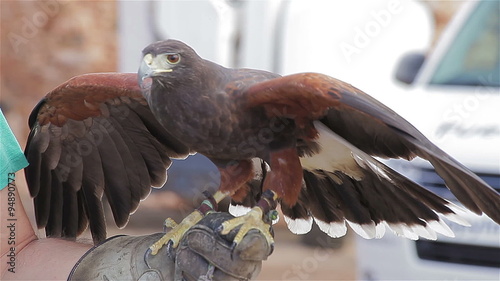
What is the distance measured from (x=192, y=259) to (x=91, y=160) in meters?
0.95

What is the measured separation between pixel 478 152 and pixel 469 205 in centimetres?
196

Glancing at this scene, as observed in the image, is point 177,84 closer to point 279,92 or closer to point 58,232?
point 279,92

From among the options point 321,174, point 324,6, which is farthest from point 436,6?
point 321,174

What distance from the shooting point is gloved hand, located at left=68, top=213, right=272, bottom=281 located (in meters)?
2.31

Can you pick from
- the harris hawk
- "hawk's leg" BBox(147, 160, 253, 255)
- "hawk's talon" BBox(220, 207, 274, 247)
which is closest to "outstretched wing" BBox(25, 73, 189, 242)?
the harris hawk

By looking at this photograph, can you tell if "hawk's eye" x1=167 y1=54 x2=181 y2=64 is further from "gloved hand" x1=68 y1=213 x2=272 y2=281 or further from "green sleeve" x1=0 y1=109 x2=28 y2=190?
"green sleeve" x1=0 y1=109 x2=28 y2=190

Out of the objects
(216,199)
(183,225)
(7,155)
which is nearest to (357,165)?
(216,199)

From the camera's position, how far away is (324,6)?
654cm

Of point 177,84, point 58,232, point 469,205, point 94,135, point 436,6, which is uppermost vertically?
point 177,84

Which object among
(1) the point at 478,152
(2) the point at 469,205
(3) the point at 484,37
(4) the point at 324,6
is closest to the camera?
(2) the point at 469,205

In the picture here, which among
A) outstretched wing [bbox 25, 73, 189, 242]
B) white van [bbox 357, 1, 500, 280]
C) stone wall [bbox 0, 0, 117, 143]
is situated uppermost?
outstretched wing [bbox 25, 73, 189, 242]

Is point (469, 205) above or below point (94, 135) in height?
above

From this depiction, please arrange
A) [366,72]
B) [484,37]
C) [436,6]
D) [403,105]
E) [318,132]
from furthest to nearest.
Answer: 1. [436,6]
2. [366,72]
3. [484,37]
4. [403,105]
5. [318,132]

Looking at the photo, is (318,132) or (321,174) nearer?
(318,132)
